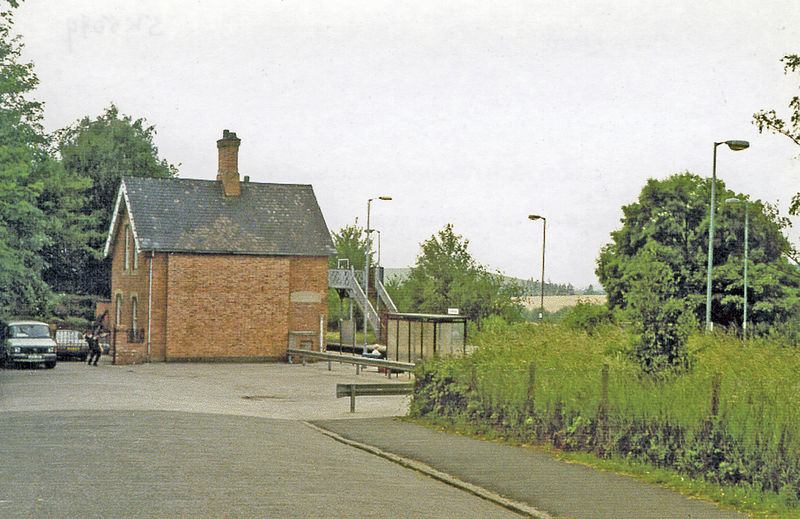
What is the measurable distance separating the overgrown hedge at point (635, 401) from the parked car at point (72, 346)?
80.5 ft

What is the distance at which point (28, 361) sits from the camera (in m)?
34.6

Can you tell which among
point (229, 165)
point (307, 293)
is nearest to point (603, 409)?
point (307, 293)

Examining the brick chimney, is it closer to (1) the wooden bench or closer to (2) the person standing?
(2) the person standing

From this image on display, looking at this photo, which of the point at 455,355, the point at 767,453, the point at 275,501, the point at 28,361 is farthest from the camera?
the point at 28,361

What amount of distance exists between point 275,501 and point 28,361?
27.7 meters

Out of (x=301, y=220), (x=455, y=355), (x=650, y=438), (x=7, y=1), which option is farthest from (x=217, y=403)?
(x=301, y=220)

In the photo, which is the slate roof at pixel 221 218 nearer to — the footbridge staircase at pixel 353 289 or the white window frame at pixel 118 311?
the white window frame at pixel 118 311

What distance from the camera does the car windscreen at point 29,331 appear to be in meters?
35.5

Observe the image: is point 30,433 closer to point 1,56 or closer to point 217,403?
point 217,403

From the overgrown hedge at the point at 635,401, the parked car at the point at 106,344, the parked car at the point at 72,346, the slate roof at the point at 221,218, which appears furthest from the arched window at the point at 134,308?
the overgrown hedge at the point at 635,401

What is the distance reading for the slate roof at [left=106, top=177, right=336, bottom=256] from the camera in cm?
4294

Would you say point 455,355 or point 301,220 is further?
point 301,220

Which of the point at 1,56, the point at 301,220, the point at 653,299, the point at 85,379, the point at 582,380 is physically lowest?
the point at 85,379

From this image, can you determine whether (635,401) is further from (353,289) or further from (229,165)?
(353,289)
